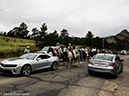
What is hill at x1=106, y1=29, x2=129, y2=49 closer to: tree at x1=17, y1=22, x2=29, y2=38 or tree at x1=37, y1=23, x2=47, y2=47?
tree at x1=17, y1=22, x2=29, y2=38

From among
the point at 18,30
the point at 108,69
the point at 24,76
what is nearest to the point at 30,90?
the point at 24,76

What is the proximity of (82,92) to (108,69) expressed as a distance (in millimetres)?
3008

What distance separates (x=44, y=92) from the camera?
15.5ft

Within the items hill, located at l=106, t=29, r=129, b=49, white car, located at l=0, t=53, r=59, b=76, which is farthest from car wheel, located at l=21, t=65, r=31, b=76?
hill, located at l=106, t=29, r=129, b=49

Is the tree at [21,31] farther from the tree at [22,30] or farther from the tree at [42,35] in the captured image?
the tree at [42,35]

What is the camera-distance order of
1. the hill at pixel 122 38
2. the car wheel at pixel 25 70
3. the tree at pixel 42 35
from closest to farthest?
1. the car wheel at pixel 25 70
2. the tree at pixel 42 35
3. the hill at pixel 122 38

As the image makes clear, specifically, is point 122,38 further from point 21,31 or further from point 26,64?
point 26,64

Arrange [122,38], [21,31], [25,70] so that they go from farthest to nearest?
[122,38] < [21,31] < [25,70]

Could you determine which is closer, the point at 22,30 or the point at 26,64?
the point at 26,64

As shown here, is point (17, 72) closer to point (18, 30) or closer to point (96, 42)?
point (96, 42)

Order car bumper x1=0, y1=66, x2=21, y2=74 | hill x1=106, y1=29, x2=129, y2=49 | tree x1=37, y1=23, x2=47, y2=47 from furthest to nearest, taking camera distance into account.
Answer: hill x1=106, y1=29, x2=129, y2=49 → tree x1=37, y1=23, x2=47, y2=47 → car bumper x1=0, y1=66, x2=21, y2=74

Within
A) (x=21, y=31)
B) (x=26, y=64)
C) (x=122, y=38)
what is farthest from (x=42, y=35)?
(x=122, y=38)

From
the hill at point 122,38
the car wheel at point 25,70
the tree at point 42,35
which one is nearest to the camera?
the car wheel at point 25,70

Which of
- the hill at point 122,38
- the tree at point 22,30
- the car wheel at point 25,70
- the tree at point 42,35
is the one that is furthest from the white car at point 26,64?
the hill at point 122,38
